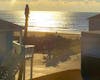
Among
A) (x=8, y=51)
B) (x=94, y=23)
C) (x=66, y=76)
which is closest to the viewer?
(x=8, y=51)

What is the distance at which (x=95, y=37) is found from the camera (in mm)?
20703

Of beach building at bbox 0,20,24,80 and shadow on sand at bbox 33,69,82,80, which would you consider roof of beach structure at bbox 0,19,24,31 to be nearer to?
beach building at bbox 0,20,24,80

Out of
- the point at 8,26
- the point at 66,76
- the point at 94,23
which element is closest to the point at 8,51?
the point at 8,26

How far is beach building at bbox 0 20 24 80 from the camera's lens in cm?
1920

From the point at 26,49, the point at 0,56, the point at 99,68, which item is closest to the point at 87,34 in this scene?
the point at 99,68

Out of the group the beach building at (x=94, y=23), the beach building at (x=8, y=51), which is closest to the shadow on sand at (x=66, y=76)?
the beach building at (x=8, y=51)

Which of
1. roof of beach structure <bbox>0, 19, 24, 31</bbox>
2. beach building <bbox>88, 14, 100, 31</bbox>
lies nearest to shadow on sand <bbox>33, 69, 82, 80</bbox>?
roof of beach structure <bbox>0, 19, 24, 31</bbox>

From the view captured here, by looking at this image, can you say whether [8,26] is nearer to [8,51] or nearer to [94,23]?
[8,51]

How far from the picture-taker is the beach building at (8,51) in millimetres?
19195

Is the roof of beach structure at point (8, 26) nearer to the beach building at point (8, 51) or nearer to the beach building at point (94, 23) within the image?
the beach building at point (8, 51)

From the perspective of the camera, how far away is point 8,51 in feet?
77.1

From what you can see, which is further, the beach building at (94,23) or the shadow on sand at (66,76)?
the beach building at (94,23)

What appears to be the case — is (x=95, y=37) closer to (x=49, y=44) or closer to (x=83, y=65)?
(x=83, y=65)

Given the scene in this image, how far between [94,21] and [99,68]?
9190mm
